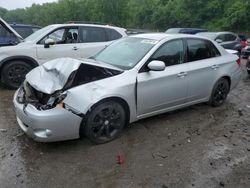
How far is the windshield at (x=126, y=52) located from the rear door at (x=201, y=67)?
0.87m

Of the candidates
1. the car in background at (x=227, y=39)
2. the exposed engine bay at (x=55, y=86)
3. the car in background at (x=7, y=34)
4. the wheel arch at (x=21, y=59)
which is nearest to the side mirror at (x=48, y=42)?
the wheel arch at (x=21, y=59)

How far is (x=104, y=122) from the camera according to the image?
4.45 meters

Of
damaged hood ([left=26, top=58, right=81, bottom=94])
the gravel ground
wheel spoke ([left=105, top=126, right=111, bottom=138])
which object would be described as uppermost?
damaged hood ([left=26, top=58, right=81, bottom=94])


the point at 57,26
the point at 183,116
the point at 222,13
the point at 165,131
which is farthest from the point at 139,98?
the point at 222,13

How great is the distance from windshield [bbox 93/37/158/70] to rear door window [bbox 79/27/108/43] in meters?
2.96

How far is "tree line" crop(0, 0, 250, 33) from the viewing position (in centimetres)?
3547

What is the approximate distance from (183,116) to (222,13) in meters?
39.4

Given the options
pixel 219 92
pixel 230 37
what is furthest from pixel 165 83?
pixel 230 37

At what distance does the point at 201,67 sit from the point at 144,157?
2302 mm

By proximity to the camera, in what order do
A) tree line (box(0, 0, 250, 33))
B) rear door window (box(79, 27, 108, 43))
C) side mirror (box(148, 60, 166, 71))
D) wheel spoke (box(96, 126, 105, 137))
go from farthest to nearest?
tree line (box(0, 0, 250, 33)) → rear door window (box(79, 27, 108, 43)) → side mirror (box(148, 60, 166, 71)) → wheel spoke (box(96, 126, 105, 137))

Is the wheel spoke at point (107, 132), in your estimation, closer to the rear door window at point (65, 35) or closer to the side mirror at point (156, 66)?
the side mirror at point (156, 66)

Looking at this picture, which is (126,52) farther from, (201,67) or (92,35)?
(92,35)

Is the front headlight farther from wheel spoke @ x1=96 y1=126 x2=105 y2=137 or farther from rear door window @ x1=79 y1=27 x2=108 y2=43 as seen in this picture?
rear door window @ x1=79 y1=27 x2=108 y2=43

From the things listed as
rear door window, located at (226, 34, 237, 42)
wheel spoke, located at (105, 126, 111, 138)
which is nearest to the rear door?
wheel spoke, located at (105, 126, 111, 138)
